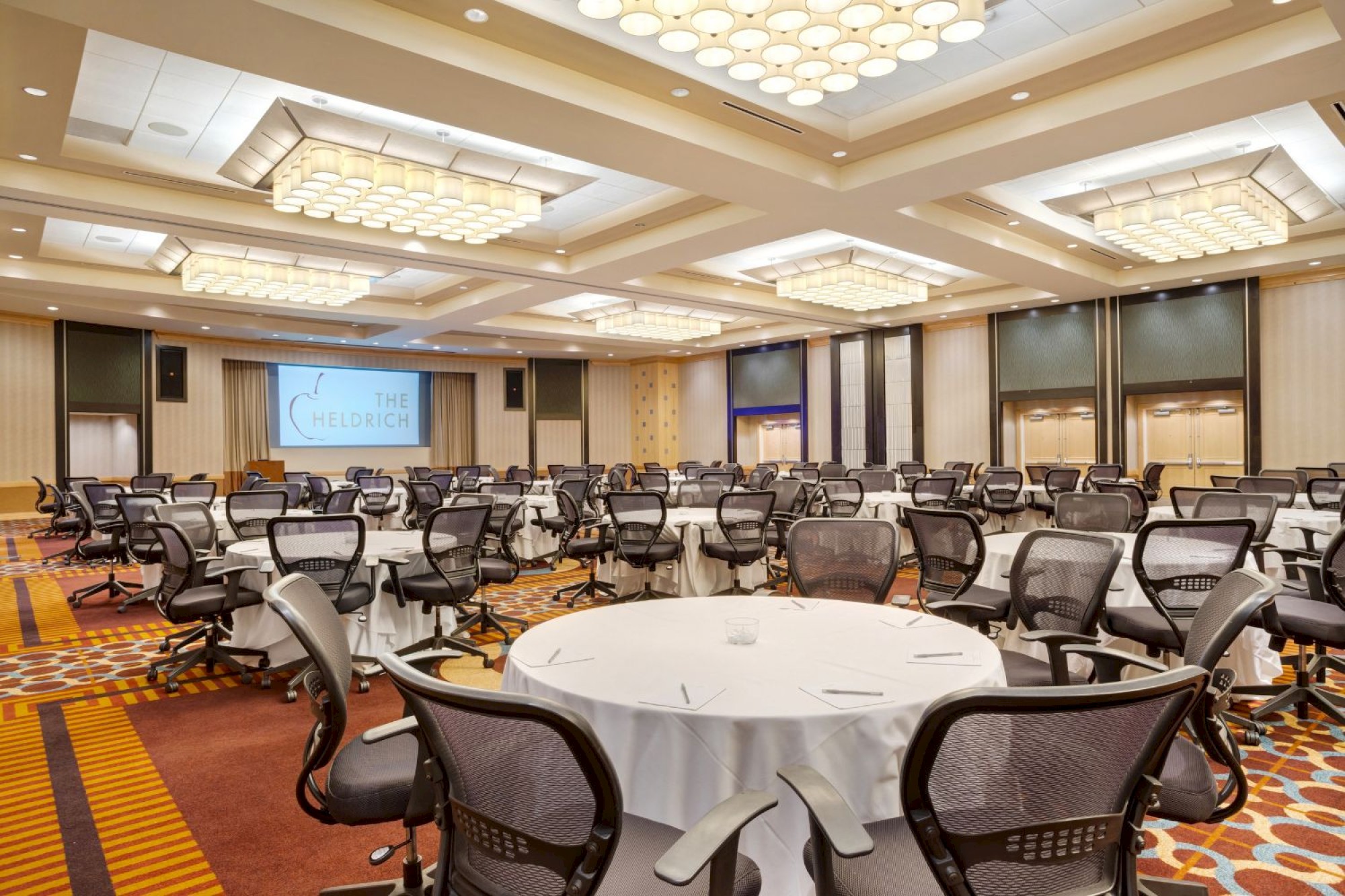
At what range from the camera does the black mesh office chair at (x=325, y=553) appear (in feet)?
15.2

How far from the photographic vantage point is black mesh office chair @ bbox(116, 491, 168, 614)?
655 cm

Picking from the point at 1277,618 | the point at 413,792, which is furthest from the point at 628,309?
the point at 413,792

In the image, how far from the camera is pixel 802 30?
4660mm

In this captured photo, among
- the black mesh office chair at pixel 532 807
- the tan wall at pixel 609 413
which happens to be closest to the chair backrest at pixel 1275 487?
the black mesh office chair at pixel 532 807

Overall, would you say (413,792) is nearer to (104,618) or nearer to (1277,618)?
(1277,618)

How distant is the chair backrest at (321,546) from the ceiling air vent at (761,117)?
419 cm

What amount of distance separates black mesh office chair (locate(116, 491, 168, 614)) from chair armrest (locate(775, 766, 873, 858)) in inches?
248

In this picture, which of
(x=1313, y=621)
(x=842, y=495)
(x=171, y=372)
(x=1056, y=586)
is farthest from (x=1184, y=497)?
(x=171, y=372)

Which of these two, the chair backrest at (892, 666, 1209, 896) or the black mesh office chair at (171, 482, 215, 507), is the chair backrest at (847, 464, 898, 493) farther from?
the chair backrest at (892, 666, 1209, 896)

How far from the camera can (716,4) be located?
438 centimetres

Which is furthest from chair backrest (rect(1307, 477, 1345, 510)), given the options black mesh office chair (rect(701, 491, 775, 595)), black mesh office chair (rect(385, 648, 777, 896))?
black mesh office chair (rect(385, 648, 777, 896))

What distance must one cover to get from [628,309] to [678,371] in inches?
285

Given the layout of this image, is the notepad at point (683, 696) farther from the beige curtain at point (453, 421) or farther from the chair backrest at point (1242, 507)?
the beige curtain at point (453, 421)

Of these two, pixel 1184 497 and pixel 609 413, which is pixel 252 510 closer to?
pixel 1184 497
